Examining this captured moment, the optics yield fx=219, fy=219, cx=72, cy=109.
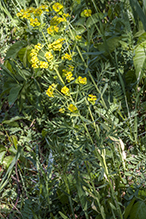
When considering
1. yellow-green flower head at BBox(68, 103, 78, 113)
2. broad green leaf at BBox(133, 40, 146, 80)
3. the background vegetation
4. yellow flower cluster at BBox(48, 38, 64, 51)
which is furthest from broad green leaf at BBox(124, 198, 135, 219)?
yellow flower cluster at BBox(48, 38, 64, 51)

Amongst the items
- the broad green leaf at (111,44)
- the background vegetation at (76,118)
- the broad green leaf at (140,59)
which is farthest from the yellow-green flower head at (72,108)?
the broad green leaf at (111,44)

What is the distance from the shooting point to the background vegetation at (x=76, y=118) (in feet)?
3.33

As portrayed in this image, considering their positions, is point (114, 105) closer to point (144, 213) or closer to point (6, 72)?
point (144, 213)

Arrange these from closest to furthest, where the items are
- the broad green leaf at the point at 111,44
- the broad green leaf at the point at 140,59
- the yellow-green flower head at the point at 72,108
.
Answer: the yellow-green flower head at the point at 72,108, the broad green leaf at the point at 140,59, the broad green leaf at the point at 111,44

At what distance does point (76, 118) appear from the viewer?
1118 millimetres

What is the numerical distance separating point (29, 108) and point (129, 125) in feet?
2.43

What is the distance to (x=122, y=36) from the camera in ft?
4.75

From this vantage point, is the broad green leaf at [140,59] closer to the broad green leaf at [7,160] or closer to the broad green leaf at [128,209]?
the broad green leaf at [128,209]

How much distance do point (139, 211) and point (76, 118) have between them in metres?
0.51

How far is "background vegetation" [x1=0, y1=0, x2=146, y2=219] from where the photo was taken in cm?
A: 101

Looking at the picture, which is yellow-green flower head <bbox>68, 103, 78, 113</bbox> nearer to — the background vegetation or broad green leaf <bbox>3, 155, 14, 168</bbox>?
the background vegetation

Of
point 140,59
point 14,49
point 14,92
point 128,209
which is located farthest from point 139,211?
point 14,49

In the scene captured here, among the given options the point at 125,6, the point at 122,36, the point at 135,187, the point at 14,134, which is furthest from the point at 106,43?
the point at 14,134

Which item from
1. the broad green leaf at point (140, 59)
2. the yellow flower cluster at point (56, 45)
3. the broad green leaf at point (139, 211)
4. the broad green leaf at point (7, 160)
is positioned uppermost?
the yellow flower cluster at point (56, 45)
